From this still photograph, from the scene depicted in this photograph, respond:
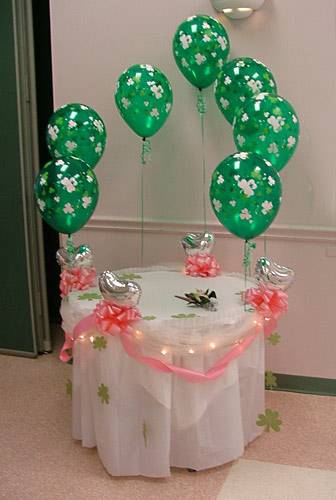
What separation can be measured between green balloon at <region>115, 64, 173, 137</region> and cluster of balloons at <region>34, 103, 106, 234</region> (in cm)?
16

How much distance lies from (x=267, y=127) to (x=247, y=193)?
341 mm

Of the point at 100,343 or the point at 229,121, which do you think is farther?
the point at 229,121

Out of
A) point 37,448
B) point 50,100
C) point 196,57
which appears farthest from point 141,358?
point 50,100

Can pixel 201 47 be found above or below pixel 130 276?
above

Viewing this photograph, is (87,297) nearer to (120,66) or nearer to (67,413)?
(67,413)

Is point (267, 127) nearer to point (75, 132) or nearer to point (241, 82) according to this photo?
point (241, 82)

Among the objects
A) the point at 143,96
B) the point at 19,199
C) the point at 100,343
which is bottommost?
the point at 100,343

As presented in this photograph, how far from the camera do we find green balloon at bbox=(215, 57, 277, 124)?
9.18 ft

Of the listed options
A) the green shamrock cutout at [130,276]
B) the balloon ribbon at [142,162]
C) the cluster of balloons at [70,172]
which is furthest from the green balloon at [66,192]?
the balloon ribbon at [142,162]

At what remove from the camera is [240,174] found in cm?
243

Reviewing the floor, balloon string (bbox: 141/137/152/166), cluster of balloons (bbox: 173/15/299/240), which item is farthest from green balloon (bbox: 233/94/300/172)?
Result: the floor

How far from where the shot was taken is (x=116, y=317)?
2.50 m

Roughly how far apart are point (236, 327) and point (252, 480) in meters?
0.60

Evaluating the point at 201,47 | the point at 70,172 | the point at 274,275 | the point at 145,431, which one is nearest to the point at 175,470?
the point at 145,431
